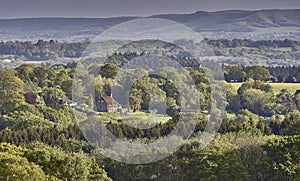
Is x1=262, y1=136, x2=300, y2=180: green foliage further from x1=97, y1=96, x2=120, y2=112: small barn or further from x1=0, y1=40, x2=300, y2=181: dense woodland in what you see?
x1=97, y1=96, x2=120, y2=112: small barn

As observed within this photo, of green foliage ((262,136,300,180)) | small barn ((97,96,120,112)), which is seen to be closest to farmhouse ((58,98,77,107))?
small barn ((97,96,120,112))

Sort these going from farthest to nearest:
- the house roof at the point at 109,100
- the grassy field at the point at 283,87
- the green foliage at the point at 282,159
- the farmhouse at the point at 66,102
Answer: the grassy field at the point at 283,87
the farmhouse at the point at 66,102
the house roof at the point at 109,100
the green foliage at the point at 282,159

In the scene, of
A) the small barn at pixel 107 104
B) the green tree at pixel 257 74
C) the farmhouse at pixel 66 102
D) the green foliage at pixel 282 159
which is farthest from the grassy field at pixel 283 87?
the green foliage at pixel 282 159

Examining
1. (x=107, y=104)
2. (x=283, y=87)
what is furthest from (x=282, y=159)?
(x=283, y=87)

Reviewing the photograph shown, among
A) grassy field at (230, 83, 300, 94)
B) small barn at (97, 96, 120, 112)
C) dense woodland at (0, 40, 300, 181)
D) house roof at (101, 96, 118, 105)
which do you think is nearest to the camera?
dense woodland at (0, 40, 300, 181)

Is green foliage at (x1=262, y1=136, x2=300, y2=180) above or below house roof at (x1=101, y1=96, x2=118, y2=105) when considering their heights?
above

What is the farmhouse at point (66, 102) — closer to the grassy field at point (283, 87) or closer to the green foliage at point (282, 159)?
the grassy field at point (283, 87)

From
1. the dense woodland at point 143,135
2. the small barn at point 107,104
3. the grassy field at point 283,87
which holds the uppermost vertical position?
the dense woodland at point 143,135

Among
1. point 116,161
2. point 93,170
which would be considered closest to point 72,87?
point 116,161

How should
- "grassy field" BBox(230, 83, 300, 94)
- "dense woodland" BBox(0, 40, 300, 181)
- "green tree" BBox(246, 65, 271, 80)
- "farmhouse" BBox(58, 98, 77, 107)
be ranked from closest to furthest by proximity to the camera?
"dense woodland" BBox(0, 40, 300, 181)
"farmhouse" BBox(58, 98, 77, 107)
"grassy field" BBox(230, 83, 300, 94)
"green tree" BBox(246, 65, 271, 80)
